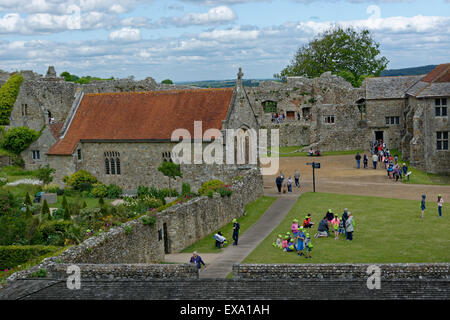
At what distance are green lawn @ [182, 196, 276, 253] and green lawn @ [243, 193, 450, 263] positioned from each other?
207 centimetres

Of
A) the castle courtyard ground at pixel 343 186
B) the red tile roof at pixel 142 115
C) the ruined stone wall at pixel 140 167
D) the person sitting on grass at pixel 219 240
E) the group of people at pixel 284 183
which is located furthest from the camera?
the red tile roof at pixel 142 115

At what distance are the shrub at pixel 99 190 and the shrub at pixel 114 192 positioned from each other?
32cm

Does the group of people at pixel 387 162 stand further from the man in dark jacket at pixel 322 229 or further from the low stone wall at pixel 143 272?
the low stone wall at pixel 143 272

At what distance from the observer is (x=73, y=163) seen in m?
43.7

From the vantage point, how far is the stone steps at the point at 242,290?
1327 centimetres

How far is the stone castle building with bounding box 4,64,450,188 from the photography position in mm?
40688

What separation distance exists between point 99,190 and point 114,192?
45.5 inches

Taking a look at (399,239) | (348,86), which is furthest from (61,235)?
(348,86)

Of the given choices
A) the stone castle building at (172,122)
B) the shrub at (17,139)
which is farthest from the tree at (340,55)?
the shrub at (17,139)

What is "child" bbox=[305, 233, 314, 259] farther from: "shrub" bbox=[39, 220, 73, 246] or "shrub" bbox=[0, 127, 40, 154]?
"shrub" bbox=[0, 127, 40, 154]

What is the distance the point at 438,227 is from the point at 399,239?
3016 mm

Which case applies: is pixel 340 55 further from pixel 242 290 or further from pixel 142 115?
pixel 242 290

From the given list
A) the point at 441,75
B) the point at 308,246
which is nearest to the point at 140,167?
the point at 308,246

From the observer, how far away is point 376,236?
26.7 metres
